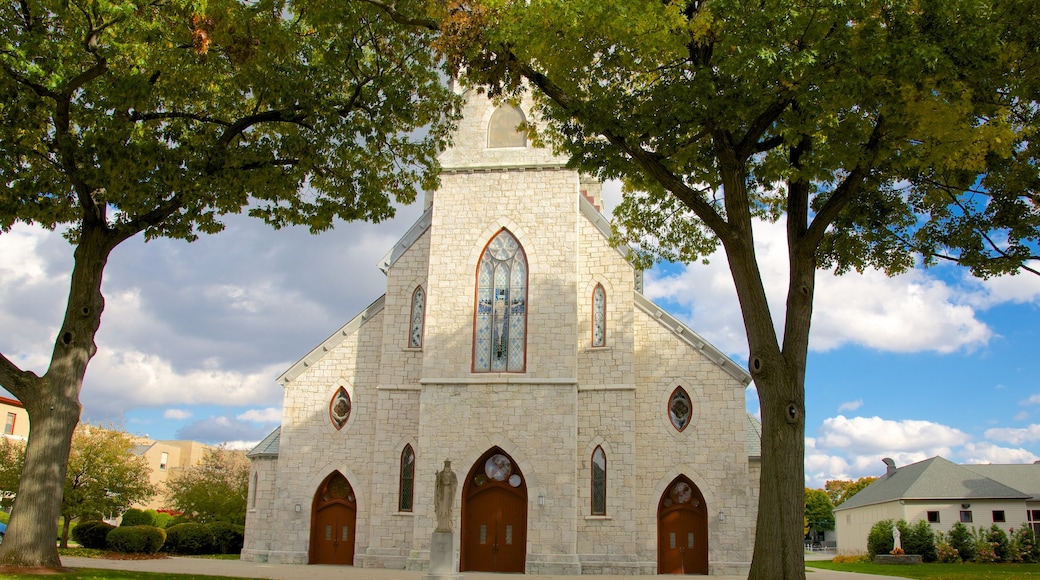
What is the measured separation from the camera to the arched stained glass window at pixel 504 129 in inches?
948

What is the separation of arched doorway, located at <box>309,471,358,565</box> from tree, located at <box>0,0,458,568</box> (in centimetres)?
1004

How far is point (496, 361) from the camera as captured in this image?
2239 cm

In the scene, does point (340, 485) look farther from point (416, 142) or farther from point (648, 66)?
point (648, 66)

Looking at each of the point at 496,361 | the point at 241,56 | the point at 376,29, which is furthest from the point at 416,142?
the point at 496,361

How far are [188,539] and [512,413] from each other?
13.4 m

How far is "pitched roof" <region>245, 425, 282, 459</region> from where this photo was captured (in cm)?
2386

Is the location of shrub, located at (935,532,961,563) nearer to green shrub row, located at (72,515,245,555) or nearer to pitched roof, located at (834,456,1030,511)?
pitched roof, located at (834,456,1030,511)

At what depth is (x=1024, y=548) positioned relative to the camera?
31.4 metres

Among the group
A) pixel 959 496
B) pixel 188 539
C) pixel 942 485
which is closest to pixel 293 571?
pixel 188 539

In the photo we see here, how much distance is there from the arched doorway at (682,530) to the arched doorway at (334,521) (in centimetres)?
882

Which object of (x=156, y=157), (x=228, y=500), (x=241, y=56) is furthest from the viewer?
(x=228, y=500)

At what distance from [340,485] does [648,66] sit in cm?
1657

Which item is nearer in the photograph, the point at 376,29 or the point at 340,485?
the point at 376,29

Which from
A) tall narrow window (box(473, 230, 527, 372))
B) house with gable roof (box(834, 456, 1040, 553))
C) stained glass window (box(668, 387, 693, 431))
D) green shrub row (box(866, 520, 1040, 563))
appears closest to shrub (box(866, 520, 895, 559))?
green shrub row (box(866, 520, 1040, 563))
